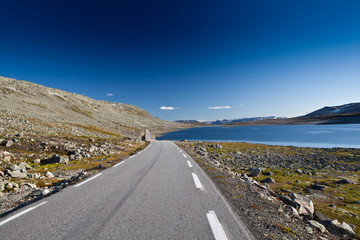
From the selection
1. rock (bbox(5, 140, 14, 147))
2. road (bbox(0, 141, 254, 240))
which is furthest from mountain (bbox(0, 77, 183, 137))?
road (bbox(0, 141, 254, 240))

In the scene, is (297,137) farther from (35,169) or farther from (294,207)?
(35,169)

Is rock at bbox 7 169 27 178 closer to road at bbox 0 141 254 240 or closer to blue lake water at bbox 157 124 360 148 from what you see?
road at bbox 0 141 254 240

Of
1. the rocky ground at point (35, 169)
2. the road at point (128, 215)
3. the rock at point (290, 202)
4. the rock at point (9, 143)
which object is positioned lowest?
the rock at point (290, 202)

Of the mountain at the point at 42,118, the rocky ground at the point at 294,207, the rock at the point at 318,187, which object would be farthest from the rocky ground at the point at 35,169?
the rock at the point at 318,187

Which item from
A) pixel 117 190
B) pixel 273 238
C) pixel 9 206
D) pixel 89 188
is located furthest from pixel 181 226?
pixel 9 206

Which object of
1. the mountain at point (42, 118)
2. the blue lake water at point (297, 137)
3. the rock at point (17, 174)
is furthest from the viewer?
the blue lake water at point (297, 137)

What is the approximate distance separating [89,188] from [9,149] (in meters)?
11.2

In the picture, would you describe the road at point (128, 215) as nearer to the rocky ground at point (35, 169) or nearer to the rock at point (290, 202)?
the rocky ground at point (35, 169)

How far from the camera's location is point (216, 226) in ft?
14.1

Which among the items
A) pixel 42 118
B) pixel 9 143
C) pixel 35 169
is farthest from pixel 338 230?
pixel 42 118

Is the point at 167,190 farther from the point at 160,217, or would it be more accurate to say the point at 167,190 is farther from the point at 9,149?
the point at 9,149

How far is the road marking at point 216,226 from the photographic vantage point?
12.6 feet

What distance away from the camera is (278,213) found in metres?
5.37

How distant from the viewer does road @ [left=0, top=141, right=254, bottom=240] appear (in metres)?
3.98
